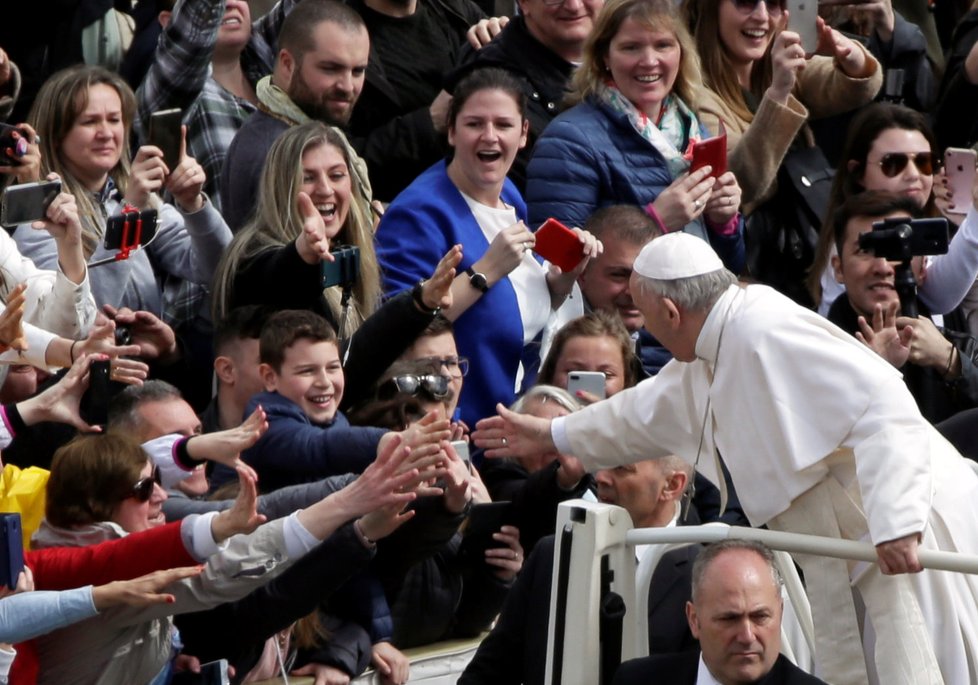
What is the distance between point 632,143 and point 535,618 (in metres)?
2.88

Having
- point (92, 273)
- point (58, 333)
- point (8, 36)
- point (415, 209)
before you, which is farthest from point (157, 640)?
point (8, 36)

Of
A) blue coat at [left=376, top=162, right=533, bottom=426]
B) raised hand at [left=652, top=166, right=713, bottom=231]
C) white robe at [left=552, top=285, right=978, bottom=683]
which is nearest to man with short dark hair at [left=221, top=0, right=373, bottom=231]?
blue coat at [left=376, top=162, right=533, bottom=426]

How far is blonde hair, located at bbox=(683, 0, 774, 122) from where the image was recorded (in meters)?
9.27

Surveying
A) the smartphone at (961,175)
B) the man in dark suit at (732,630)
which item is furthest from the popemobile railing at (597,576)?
the smartphone at (961,175)

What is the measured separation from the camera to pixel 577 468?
670 cm

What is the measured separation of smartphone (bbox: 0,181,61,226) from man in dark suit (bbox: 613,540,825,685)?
2453 mm

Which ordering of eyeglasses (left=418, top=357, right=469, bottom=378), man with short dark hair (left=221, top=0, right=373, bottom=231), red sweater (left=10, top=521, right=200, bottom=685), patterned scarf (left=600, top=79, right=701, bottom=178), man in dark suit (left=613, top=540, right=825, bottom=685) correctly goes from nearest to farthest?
man in dark suit (left=613, top=540, right=825, bottom=685) → red sweater (left=10, top=521, right=200, bottom=685) → eyeglasses (left=418, top=357, right=469, bottom=378) → man with short dark hair (left=221, top=0, right=373, bottom=231) → patterned scarf (left=600, top=79, right=701, bottom=178)

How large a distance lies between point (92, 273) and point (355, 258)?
3.16 ft

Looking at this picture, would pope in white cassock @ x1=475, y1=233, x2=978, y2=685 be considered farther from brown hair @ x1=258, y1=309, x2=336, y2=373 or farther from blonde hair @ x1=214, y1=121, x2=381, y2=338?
blonde hair @ x1=214, y1=121, x2=381, y2=338

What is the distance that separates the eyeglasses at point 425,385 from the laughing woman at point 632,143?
1.47 meters

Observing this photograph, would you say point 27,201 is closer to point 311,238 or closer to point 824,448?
point 311,238

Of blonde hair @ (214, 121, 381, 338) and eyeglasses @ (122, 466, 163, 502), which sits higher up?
blonde hair @ (214, 121, 381, 338)

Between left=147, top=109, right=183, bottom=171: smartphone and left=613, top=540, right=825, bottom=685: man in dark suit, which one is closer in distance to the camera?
left=613, top=540, right=825, bottom=685: man in dark suit

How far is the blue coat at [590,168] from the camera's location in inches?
327
